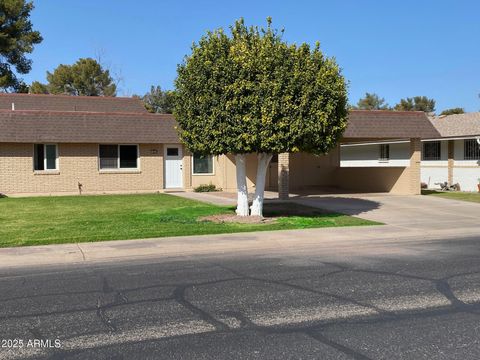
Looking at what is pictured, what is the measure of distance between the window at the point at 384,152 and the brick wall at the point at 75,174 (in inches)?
649

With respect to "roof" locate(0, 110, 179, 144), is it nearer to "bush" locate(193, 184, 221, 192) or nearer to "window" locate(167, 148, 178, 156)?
"window" locate(167, 148, 178, 156)

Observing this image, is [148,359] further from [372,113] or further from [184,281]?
[372,113]

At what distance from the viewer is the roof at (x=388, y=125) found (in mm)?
22328

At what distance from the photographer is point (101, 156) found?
2356 cm

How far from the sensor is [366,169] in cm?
2642

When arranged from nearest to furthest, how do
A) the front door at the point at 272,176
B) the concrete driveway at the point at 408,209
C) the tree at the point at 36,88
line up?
1. the concrete driveway at the point at 408,209
2. the front door at the point at 272,176
3. the tree at the point at 36,88

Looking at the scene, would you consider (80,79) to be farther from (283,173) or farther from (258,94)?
(258,94)

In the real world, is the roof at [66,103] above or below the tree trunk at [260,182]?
above

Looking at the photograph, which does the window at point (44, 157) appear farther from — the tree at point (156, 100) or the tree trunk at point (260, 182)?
the tree at point (156, 100)

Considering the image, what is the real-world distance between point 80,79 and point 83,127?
38319 mm

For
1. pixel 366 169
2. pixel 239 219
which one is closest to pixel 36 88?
pixel 366 169

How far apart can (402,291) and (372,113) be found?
16867 mm

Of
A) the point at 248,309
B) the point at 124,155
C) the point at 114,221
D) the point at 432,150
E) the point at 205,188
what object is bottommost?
the point at 248,309

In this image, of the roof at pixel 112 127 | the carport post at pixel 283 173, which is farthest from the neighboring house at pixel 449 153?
the carport post at pixel 283 173
